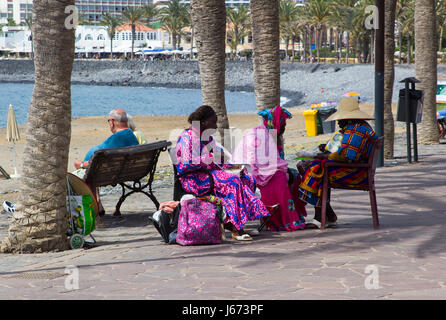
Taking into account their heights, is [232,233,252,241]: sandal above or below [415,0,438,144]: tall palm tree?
below

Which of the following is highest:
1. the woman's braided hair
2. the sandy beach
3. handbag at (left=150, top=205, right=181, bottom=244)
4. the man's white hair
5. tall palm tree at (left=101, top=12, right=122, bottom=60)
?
tall palm tree at (left=101, top=12, right=122, bottom=60)

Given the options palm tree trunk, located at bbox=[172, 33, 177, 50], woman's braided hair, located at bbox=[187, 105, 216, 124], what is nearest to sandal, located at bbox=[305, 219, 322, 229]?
woman's braided hair, located at bbox=[187, 105, 216, 124]

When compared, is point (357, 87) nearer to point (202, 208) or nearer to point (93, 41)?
point (202, 208)

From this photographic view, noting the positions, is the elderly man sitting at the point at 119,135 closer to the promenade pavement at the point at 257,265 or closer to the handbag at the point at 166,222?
the promenade pavement at the point at 257,265

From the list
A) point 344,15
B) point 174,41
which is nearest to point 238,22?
A: point 174,41

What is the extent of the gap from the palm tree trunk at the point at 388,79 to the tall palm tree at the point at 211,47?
14.4ft

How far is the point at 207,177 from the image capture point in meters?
6.62

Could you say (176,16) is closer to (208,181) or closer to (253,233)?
(253,233)

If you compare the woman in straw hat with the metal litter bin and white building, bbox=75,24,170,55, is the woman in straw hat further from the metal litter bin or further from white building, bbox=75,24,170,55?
white building, bbox=75,24,170,55

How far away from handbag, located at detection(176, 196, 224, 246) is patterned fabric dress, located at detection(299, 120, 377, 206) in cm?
113

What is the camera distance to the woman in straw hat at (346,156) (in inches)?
279

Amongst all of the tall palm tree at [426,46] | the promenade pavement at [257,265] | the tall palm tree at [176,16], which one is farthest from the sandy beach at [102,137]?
the tall palm tree at [176,16]

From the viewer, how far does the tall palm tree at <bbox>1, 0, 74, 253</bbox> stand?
6.44m
